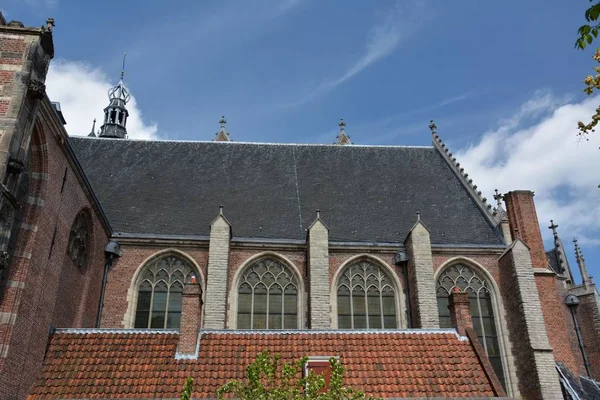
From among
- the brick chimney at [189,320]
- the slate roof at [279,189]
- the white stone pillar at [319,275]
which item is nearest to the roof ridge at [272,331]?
the brick chimney at [189,320]

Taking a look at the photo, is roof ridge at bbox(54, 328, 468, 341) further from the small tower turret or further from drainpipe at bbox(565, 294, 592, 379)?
the small tower turret

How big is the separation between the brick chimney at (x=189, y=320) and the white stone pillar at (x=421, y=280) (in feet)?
22.4

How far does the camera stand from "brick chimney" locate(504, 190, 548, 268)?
17.7 m

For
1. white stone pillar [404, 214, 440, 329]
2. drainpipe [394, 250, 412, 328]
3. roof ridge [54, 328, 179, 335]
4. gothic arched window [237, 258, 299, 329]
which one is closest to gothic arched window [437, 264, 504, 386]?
white stone pillar [404, 214, 440, 329]

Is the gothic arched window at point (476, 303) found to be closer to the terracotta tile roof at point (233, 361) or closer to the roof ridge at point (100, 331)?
the terracotta tile roof at point (233, 361)

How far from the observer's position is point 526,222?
722 inches

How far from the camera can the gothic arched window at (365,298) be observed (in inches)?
658

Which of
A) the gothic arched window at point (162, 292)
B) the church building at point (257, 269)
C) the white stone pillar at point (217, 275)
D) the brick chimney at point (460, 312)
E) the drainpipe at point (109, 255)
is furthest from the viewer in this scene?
the gothic arched window at point (162, 292)

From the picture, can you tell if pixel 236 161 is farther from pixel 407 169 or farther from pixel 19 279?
pixel 19 279

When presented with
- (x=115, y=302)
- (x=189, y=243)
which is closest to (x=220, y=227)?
(x=189, y=243)

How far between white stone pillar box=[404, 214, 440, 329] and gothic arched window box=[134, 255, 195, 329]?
6.91 meters

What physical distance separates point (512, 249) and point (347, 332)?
667 cm

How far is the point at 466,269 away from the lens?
17750 mm

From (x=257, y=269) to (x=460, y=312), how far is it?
6.56 m
